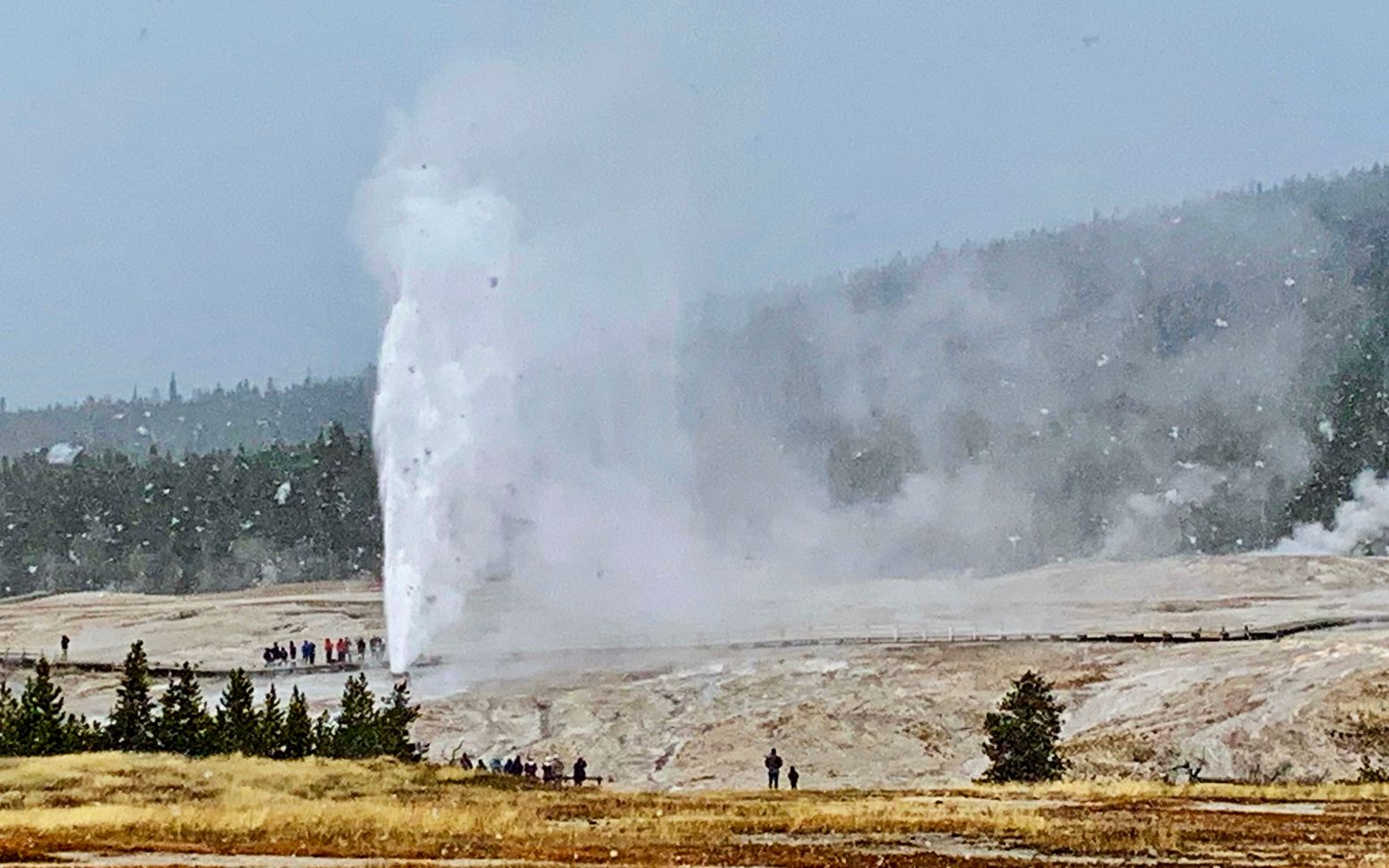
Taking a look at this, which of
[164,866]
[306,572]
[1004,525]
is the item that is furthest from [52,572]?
[164,866]

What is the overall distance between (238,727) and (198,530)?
104 metres

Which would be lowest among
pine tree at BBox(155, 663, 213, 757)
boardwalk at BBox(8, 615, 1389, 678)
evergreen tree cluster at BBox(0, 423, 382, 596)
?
pine tree at BBox(155, 663, 213, 757)

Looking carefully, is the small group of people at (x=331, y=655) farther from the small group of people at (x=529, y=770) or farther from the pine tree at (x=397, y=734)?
the pine tree at (x=397, y=734)

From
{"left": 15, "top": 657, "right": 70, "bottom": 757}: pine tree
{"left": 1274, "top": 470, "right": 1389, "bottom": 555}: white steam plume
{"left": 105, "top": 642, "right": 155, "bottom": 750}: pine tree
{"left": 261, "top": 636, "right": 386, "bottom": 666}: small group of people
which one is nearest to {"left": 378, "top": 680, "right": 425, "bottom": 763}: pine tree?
{"left": 105, "top": 642, "right": 155, "bottom": 750}: pine tree

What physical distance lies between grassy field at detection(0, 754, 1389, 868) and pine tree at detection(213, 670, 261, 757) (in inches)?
95.0

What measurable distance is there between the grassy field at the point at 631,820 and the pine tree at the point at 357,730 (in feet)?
9.82

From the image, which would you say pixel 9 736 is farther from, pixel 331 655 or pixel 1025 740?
pixel 331 655

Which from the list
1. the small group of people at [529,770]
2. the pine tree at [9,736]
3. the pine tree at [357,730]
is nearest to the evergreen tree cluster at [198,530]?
the small group of people at [529,770]

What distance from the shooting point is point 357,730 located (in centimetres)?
4200

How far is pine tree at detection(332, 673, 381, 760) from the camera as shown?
136 ft

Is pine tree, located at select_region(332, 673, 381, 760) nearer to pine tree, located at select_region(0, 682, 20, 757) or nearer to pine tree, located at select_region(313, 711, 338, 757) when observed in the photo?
pine tree, located at select_region(313, 711, 338, 757)

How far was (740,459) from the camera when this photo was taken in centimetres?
15650

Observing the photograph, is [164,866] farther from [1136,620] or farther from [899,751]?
[1136,620]

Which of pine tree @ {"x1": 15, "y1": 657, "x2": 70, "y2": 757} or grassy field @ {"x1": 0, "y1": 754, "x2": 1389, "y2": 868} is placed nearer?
grassy field @ {"x1": 0, "y1": 754, "x2": 1389, "y2": 868}
